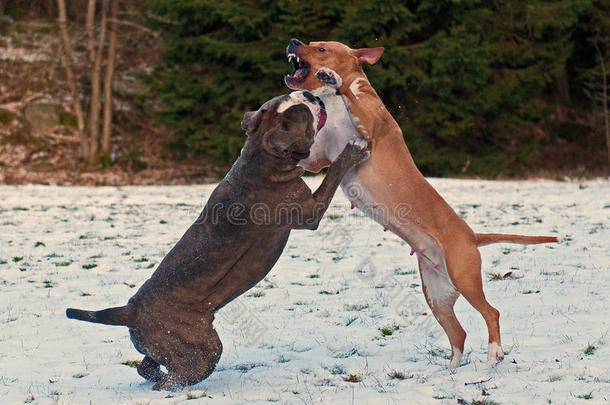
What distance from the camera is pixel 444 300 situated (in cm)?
459

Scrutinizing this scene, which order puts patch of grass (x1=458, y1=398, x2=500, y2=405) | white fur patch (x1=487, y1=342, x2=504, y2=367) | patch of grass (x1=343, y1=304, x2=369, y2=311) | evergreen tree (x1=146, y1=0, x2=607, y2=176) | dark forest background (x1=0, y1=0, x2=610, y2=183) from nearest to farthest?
1. patch of grass (x1=458, y1=398, x2=500, y2=405)
2. white fur patch (x1=487, y1=342, x2=504, y2=367)
3. patch of grass (x1=343, y1=304, x2=369, y2=311)
4. evergreen tree (x1=146, y1=0, x2=607, y2=176)
5. dark forest background (x1=0, y1=0, x2=610, y2=183)

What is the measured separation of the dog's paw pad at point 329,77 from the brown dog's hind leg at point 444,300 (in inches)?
A: 52.1

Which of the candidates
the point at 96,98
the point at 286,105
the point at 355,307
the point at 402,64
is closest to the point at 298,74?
the point at 286,105

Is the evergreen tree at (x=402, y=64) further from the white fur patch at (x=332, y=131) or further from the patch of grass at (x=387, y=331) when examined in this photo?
the white fur patch at (x=332, y=131)

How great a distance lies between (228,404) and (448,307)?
168cm

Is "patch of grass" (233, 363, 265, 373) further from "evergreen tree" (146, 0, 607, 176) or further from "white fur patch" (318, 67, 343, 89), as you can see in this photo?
"evergreen tree" (146, 0, 607, 176)

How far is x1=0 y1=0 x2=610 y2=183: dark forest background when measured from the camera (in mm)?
18375

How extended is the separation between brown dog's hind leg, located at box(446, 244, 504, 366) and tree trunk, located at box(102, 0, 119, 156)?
18769 millimetres

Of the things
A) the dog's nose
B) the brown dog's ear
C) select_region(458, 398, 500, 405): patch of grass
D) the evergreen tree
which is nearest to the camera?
select_region(458, 398, 500, 405): patch of grass

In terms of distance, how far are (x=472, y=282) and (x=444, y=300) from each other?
0.35m

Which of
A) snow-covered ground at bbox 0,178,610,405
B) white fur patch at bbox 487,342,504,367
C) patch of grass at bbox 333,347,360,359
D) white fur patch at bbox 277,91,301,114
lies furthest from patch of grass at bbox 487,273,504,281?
white fur patch at bbox 277,91,301,114

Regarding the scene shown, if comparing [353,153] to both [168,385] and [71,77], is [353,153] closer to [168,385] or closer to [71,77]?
[168,385]

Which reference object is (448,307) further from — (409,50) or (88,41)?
(88,41)

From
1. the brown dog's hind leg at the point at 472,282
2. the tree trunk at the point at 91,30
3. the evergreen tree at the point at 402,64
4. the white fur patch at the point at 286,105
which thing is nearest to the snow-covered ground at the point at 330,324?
the brown dog's hind leg at the point at 472,282
